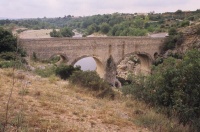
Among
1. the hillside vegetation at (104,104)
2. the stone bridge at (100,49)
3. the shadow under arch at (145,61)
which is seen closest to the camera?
the hillside vegetation at (104,104)

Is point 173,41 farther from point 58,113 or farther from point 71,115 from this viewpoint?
point 58,113

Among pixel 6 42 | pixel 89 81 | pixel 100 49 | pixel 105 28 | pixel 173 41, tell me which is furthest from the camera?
pixel 105 28

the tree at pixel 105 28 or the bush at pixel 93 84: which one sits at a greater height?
the tree at pixel 105 28

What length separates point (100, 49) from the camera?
25.0 metres

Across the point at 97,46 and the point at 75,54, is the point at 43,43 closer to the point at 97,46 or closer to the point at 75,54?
the point at 75,54

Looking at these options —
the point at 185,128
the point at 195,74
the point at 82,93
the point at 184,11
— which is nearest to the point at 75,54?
the point at 82,93

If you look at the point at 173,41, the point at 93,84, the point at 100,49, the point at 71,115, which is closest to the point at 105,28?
the point at 173,41

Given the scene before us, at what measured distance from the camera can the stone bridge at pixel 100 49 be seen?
21.1 m

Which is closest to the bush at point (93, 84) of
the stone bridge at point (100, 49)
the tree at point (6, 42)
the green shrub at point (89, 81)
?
the green shrub at point (89, 81)

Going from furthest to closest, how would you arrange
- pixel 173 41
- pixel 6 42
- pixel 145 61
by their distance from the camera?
pixel 145 61 < pixel 173 41 < pixel 6 42

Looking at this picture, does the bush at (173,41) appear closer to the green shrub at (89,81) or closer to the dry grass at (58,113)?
the green shrub at (89,81)

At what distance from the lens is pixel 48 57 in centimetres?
2147

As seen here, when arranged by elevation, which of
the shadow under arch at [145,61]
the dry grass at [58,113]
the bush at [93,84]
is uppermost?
the dry grass at [58,113]

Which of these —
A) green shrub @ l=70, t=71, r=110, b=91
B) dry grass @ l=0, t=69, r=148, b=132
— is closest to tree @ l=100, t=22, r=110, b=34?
green shrub @ l=70, t=71, r=110, b=91
